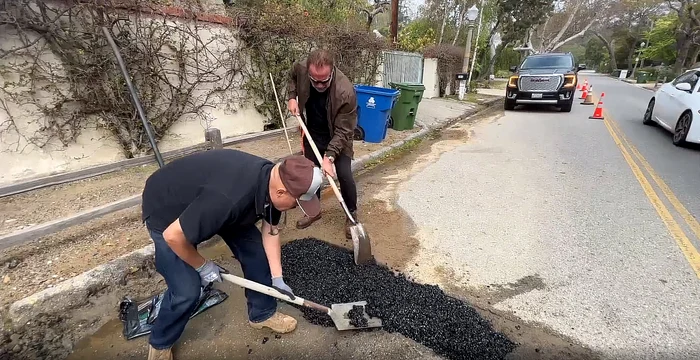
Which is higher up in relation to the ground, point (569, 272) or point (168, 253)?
point (168, 253)

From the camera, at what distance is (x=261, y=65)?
639 cm

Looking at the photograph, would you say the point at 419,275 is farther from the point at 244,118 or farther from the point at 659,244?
the point at 244,118

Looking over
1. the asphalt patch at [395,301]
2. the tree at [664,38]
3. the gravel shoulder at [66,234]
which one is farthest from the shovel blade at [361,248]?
the tree at [664,38]

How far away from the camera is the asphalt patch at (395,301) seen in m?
2.20

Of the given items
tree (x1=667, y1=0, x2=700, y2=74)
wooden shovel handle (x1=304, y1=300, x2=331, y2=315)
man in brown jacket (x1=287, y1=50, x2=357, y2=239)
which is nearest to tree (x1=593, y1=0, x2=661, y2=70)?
tree (x1=667, y1=0, x2=700, y2=74)

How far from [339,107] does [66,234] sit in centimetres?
262

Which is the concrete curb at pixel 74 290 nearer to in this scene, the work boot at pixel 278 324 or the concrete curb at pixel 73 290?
the concrete curb at pixel 73 290

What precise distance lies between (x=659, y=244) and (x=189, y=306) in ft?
12.8

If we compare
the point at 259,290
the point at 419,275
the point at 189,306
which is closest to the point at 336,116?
the point at 419,275

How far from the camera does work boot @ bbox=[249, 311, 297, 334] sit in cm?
232

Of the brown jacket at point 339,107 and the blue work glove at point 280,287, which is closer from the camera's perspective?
the blue work glove at point 280,287

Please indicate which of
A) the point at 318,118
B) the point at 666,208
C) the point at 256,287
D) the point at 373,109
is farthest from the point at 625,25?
the point at 256,287

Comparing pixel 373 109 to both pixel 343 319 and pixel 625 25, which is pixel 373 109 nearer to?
pixel 343 319

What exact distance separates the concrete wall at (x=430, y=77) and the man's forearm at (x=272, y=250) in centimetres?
1350
